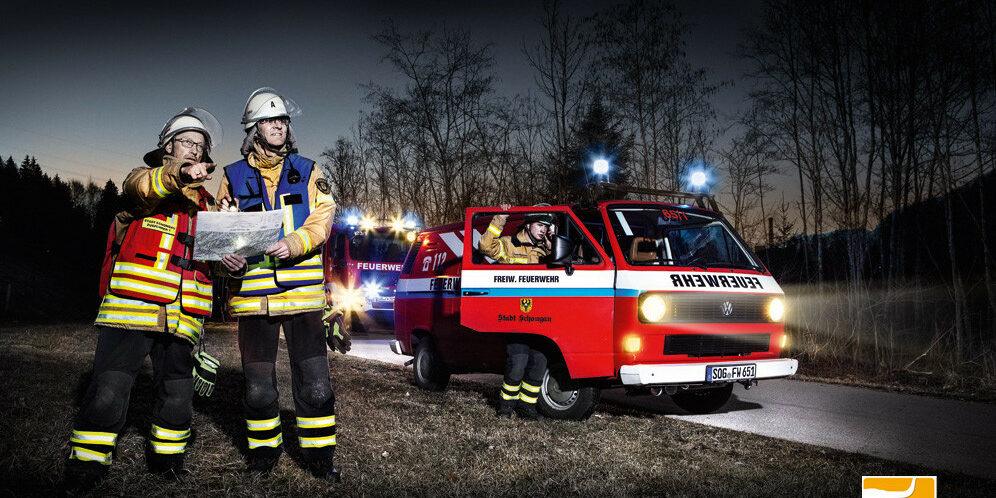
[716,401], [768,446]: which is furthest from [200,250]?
[716,401]

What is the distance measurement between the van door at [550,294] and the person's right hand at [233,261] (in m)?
2.84

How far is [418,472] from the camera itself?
13.9 feet

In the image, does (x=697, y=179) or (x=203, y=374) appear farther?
(x=697, y=179)

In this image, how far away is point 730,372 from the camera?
5.73 meters

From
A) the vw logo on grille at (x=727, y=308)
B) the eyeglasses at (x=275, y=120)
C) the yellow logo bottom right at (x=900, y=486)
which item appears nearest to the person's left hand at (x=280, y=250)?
the eyeglasses at (x=275, y=120)

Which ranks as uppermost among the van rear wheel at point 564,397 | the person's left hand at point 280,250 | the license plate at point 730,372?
the person's left hand at point 280,250

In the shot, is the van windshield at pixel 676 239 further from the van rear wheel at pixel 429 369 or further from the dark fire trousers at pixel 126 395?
the dark fire trousers at pixel 126 395

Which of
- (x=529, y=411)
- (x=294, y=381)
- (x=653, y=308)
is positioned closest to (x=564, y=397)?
(x=529, y=411)

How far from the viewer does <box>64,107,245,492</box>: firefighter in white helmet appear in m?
3.43

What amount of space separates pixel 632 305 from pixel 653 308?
0.18 meters

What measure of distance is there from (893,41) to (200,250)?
9.95m

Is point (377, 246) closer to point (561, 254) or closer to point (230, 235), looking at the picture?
point (561, 254)

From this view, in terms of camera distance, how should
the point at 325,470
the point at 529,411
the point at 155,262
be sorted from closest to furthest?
the point at 155,262
the point at 325,470
the point at 529,411

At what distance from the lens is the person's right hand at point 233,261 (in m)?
3.43
